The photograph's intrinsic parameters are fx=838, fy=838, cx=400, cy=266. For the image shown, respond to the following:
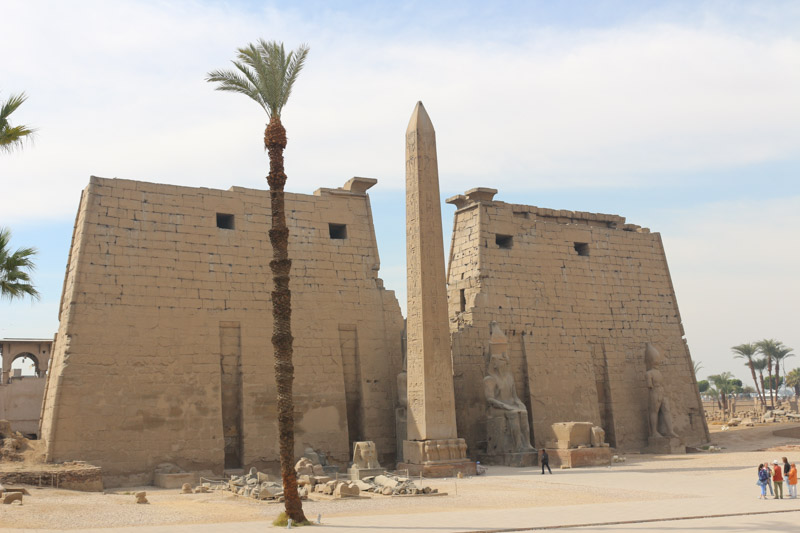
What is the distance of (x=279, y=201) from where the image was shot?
30.0 feet

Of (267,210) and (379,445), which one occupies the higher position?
(267,210)

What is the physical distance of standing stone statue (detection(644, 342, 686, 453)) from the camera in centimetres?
1852

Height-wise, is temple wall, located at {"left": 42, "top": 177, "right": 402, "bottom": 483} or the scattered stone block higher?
temple wall, located at {"left": 42, "top": 177, "right": 402, "bottom": 483}

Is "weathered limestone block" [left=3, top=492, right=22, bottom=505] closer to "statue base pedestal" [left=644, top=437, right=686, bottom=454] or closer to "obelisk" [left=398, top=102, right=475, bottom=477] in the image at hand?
"obelisk" [left=398, top=102, right=475, bottom=477]

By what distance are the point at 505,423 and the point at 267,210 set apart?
20.1 ft

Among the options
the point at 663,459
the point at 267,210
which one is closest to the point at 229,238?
the point at 267,210

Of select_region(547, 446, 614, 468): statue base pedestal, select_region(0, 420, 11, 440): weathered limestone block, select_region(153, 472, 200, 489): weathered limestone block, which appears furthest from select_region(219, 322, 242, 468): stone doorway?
select_region(547, 446, 614, 468): statue base pedestal

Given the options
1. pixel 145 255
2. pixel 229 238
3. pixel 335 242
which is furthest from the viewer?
pixel 335 242

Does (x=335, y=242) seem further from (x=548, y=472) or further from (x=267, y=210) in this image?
(x=548, y=472)

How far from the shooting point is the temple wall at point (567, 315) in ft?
58.0

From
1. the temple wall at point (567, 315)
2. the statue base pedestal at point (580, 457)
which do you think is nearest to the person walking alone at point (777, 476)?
the statue base pedestal at point (580, 457)

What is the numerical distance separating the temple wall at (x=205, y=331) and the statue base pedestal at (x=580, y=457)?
3.09 metres

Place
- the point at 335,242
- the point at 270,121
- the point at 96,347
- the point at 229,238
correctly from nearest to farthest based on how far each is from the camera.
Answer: the point at 270,121 < the point at 96,347 < the point at 229,238 < the point at 335,242

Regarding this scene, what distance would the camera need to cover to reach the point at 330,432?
15.6 meters
